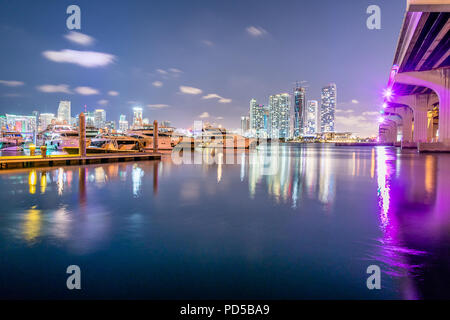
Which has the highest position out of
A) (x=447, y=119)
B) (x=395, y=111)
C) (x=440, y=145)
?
(x=395, y=111)

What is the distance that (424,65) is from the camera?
39219 mm

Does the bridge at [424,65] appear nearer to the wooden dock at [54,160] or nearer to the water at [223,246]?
the water at [223,246]

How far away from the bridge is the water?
1530 centimetres

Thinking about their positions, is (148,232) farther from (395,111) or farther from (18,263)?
(395,111)

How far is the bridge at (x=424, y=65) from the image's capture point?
22.8 metres

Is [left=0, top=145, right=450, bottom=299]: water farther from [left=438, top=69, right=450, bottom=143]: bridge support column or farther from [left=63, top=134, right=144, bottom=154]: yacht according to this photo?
[left=438, top=69, right=450, bottom=143]: bridge support column

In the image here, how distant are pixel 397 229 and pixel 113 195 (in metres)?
8.12

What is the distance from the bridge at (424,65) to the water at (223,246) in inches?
602

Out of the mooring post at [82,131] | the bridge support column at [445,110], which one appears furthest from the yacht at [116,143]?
the bridge support column at [445,110]

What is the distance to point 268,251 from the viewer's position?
4668mm

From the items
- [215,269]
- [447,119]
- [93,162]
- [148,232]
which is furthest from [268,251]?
[447,119]

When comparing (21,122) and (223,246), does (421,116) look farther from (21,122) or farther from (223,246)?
(21,122)

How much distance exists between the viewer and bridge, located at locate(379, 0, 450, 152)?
898 inches

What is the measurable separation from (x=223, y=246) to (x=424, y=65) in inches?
1809
